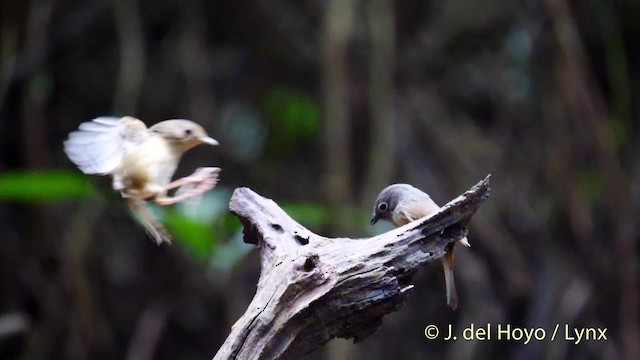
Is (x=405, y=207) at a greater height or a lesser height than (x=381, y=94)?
lesser

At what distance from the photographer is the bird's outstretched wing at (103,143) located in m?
1.65

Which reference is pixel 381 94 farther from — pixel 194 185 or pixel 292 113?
pixel 194 185

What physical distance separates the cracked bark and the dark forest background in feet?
6.95

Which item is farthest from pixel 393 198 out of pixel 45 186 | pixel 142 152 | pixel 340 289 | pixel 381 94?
pixel 381 94

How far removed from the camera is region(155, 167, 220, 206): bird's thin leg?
5.51 feet

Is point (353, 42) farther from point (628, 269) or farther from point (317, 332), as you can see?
point (317, 332)

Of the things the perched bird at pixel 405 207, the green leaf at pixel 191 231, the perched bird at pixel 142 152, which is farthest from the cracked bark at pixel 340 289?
the green leaf at pixel 191 231

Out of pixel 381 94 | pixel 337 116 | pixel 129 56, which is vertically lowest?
pixel 337 116

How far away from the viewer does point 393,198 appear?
5.68 ft

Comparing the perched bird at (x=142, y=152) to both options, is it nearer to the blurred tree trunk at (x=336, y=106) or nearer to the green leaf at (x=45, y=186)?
the green leaf at (x=45, y=186)

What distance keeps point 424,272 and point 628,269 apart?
880 millimetres

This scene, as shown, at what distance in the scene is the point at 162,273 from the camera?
4.34 metres

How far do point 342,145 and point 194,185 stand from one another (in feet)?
7.01

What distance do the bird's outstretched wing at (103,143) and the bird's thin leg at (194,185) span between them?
11 cm
